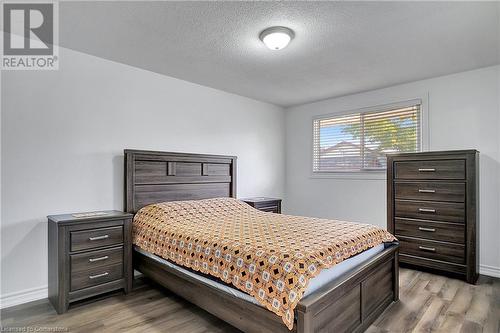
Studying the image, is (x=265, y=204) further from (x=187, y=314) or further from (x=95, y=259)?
(x=95, y=259)

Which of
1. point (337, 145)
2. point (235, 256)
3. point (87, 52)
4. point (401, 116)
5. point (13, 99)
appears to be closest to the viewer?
point (235, 256)

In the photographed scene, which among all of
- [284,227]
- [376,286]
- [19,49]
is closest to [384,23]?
[284,227]

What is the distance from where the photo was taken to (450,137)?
357 centimetres

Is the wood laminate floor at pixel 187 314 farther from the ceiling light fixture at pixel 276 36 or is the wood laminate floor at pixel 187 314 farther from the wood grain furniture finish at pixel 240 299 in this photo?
the ceiling light fixture at pixel 276 36

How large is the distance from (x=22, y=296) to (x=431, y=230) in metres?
4.17

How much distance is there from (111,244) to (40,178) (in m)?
0.90

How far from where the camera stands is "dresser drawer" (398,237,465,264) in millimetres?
3078

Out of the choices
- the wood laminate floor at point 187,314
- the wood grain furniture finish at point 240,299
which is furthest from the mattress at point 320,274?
the wood laminate floor at point 187,314

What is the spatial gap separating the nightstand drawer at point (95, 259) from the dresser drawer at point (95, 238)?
61 millimetres

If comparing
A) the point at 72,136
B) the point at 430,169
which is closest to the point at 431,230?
the point at 430,169

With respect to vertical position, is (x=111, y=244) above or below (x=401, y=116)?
below

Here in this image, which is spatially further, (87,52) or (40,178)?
(87,52)

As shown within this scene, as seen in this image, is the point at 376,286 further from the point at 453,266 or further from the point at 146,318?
the point at 146,318

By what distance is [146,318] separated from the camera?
229 centimetres
